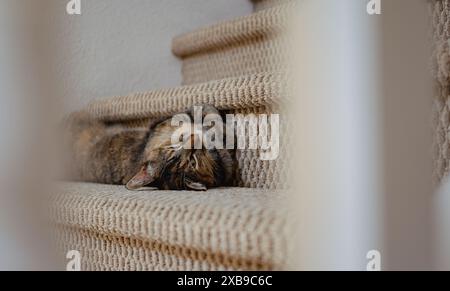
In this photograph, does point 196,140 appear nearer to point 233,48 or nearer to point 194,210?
point 194,210

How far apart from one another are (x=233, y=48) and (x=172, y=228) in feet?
2.43

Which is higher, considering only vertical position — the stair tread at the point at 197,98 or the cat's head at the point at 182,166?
the stair tread at the point at 197,98

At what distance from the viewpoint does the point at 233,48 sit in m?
1.20

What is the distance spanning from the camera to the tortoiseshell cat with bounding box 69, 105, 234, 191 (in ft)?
2.64

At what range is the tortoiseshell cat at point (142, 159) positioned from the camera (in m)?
0.80

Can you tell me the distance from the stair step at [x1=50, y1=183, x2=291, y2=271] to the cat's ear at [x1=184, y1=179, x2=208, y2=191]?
3 centimetres

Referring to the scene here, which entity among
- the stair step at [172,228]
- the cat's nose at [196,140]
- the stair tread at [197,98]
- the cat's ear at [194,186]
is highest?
the stair tread at [197,98]

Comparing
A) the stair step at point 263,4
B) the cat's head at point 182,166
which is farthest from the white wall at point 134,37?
the cat's head at point 182,166

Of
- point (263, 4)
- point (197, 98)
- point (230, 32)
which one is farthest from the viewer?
point (263, 4)

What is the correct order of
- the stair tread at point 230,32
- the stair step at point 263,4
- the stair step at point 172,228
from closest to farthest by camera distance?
the stair step at point 172,228 → the stair tread at point 230,32 → the stair step at point 263,4

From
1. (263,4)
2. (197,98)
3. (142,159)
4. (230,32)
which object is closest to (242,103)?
(197,98)

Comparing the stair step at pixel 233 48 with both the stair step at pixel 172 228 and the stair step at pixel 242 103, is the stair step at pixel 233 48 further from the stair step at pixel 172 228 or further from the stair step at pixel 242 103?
the stair step at pixel 172 228

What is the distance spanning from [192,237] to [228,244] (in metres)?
0.06
